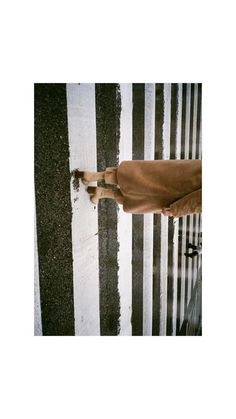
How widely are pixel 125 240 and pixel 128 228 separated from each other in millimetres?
90

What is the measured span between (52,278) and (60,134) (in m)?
0.75

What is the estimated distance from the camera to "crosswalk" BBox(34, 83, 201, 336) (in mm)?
2109

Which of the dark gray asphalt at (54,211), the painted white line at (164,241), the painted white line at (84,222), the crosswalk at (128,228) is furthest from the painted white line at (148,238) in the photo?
the dark gray asphalt at (54,211)

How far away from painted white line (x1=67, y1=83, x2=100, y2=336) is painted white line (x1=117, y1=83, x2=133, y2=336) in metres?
0.25

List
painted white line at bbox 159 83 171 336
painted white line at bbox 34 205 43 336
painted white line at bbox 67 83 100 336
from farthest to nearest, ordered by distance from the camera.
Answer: painted white line at bbox 159 83 171 336, painted white line at bbox 67 83 100 336, painted white line at bbox 34 205 43 336

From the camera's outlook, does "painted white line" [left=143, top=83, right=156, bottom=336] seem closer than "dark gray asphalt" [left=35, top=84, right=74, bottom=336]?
No

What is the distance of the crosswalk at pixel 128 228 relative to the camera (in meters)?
2.11

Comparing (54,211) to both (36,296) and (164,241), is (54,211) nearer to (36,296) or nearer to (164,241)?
(36,296)

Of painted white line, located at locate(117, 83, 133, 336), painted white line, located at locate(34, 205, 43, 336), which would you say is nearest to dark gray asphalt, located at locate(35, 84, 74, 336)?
painted white line, located at locate(34, 205, 43, 336)

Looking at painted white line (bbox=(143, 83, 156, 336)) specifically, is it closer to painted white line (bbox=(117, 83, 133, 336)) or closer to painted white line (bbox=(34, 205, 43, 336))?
painted white line (bbox=(117, 83, 133, 336))

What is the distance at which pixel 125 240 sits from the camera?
272 cm

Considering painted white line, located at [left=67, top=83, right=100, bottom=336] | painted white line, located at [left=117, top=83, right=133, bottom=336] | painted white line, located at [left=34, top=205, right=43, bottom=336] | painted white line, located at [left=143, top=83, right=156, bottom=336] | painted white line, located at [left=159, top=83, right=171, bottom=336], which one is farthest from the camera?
painted white line, located at [left=159, top=83, right=171, bottom=336]

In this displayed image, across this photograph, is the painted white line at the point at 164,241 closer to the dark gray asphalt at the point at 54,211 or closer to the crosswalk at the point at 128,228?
the crosswalk at the point at 128,228

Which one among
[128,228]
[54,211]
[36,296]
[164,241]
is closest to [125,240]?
[128,228]
